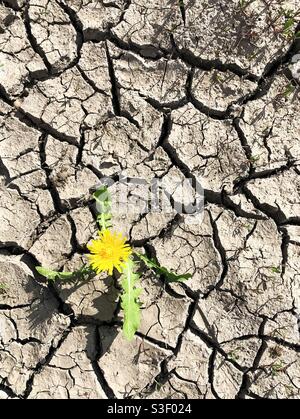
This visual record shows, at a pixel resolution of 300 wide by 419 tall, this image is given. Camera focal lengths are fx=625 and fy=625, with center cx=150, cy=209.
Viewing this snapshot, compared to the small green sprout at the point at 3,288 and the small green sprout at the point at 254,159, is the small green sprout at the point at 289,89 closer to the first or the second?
the small green sprout at the point at 254,159

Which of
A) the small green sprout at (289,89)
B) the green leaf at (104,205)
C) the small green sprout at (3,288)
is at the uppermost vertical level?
the small green sprout at (289,89)

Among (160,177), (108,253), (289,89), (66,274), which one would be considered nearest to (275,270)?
(160,177)

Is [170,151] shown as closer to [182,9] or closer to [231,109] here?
[231,109]

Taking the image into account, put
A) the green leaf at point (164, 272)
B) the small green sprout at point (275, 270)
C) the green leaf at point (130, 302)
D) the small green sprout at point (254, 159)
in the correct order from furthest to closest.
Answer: the small green sprout at point (254, 159), the small green sprout at point (275, 270), the green leaf at point (164, 272), the green leaf at point (130, 302)

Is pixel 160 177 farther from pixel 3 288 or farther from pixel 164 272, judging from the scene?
pixel 3 288

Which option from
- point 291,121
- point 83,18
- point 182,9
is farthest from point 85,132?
point 291,121

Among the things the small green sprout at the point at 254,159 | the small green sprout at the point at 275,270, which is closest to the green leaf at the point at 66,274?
the small green sprout at the point at 275,270
